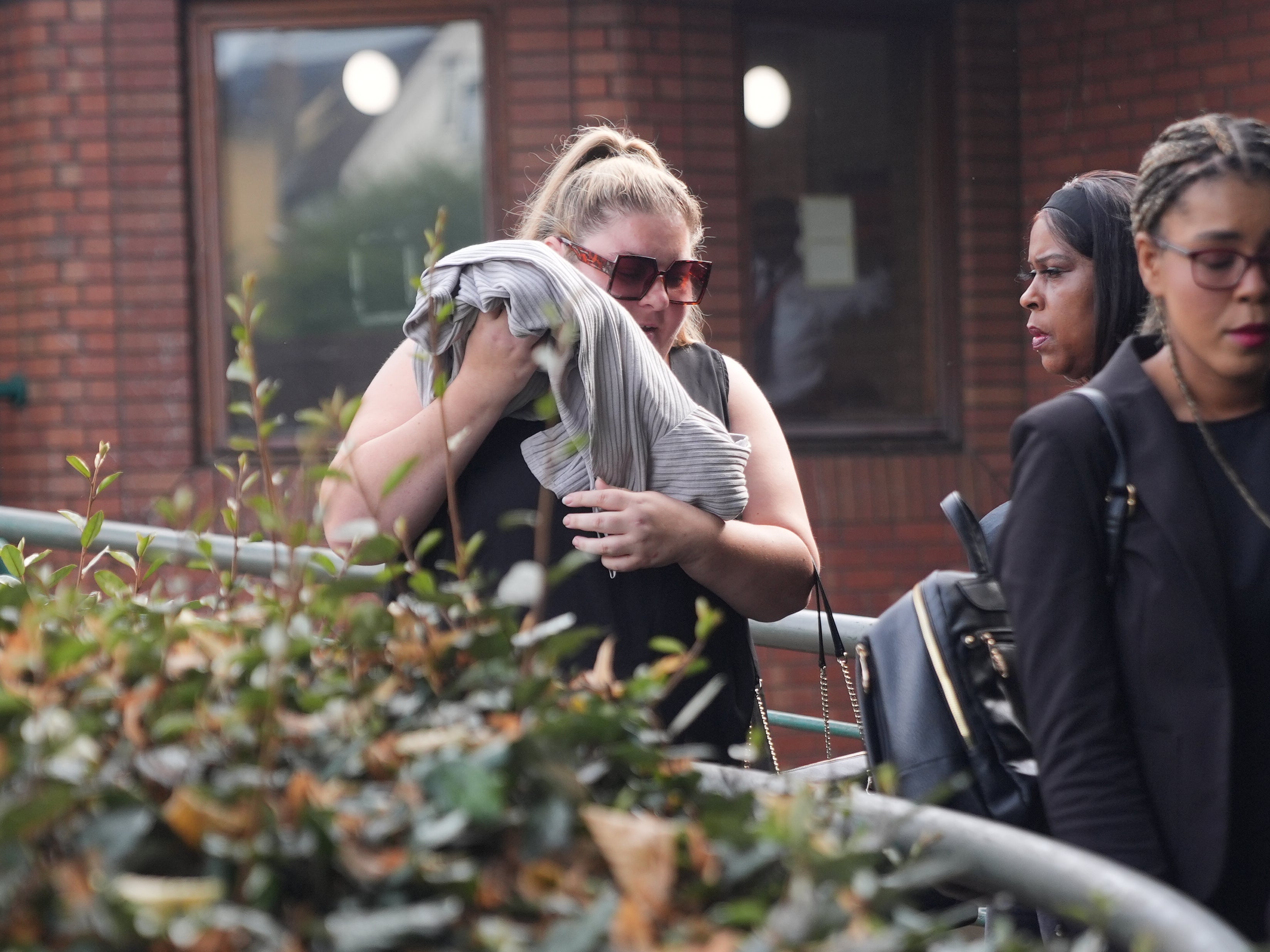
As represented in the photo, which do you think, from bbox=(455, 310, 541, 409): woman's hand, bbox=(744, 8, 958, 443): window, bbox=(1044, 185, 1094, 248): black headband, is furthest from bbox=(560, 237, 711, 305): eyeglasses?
bbox=(744, 8, 958, 443): window

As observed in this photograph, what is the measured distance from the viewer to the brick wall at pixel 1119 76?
219 inches

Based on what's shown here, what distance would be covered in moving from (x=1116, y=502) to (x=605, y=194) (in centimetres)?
103

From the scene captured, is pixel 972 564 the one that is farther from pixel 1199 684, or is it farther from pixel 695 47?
pixel 695 47

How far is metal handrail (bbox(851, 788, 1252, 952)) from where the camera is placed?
100 cm

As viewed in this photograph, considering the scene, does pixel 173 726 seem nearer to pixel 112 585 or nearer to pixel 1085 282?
pixel 112 585

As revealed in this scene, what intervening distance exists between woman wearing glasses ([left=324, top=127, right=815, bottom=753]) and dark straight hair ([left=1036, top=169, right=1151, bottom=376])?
1.95 ft

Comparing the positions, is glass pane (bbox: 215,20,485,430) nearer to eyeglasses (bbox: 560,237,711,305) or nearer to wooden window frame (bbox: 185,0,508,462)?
wooden window frame (bbox: 185,0,508,462)

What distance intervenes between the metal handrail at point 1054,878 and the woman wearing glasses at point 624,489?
87 centimetres

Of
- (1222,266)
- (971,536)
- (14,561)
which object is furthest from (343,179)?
(1222,266)

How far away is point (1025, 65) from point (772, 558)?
4438 mm

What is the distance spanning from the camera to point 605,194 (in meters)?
2.43

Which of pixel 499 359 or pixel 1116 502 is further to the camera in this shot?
pixel 499 359

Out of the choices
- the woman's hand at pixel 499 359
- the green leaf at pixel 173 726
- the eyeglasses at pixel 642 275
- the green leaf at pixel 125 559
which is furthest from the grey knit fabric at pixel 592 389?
the green leaf at pixel 173 726

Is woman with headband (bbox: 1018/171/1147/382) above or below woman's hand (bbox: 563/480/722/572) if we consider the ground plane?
above
